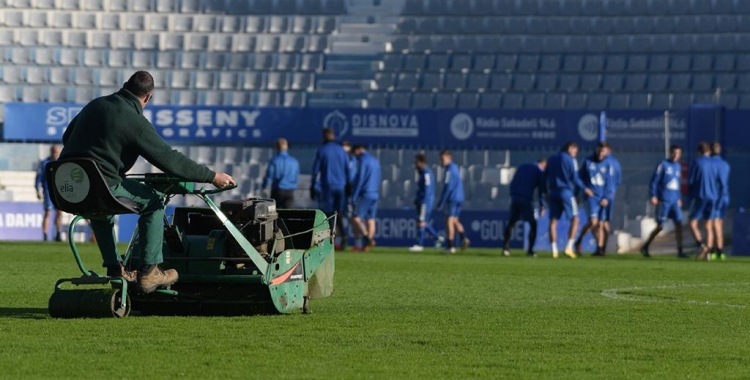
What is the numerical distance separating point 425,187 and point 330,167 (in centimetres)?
216

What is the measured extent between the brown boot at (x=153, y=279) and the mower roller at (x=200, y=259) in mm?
157

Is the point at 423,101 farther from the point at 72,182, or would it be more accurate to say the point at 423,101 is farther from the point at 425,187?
the point at 72,182

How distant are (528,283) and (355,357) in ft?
25.2

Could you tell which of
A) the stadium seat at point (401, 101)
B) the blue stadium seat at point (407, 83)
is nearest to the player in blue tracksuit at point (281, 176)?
the stadium seat at point (401, 101)

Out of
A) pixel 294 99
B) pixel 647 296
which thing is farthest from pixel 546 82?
pixel 647 296

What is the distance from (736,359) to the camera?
7.37 metres

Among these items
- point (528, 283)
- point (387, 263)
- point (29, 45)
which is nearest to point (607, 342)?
point (528, 283)

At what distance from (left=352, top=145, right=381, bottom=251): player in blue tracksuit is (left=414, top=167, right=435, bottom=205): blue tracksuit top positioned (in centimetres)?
80

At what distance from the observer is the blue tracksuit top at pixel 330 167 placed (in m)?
24.5

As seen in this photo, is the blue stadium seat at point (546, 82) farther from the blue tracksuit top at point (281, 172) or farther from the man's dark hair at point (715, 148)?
the blue tracksuit top at point (281, 172)

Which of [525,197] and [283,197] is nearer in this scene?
[283,197]

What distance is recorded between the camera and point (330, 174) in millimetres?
24688

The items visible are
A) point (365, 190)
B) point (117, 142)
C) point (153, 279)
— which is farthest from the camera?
point (365, 190)

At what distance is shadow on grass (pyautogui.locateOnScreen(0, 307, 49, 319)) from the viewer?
31.1 ft
